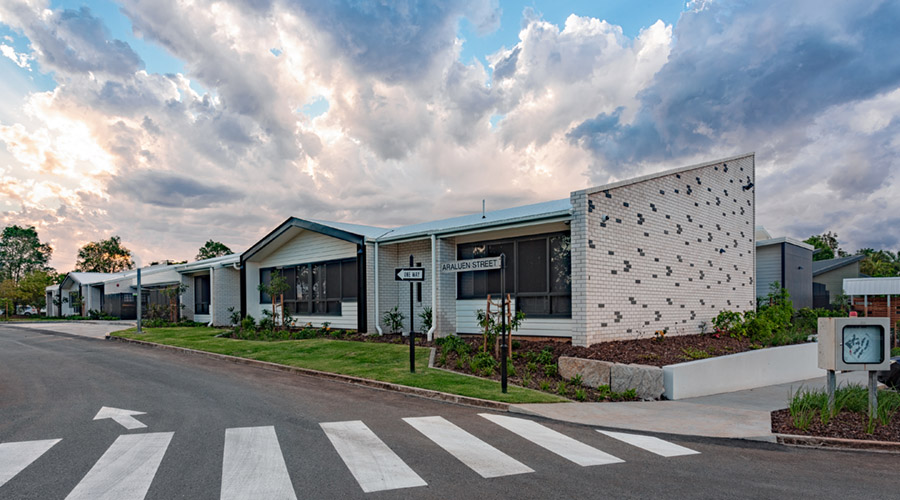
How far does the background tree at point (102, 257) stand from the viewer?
8144cm

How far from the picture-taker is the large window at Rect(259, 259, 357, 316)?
20672 mm

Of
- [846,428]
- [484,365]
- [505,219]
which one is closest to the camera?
[846,428]

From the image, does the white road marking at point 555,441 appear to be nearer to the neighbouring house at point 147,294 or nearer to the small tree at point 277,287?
the small tree at point 277,287

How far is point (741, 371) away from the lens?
485 inches

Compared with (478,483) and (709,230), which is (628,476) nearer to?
(478,483)

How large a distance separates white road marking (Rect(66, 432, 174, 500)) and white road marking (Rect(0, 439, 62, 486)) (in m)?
0.70

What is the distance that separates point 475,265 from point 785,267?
16.2 meters

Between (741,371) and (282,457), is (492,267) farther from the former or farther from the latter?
(282,457)

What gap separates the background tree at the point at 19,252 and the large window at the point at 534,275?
294ft

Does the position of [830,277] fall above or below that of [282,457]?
above

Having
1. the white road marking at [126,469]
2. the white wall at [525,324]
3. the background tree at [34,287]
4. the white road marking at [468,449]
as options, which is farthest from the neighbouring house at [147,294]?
the white road marking at [468,449]

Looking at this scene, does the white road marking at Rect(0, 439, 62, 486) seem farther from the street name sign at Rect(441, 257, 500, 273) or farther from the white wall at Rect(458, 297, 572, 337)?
the white wall at Rect(458, 297, 572, 337)

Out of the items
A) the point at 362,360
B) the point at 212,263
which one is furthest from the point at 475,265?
the point at 212,263

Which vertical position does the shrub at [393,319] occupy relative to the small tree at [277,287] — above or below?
below
